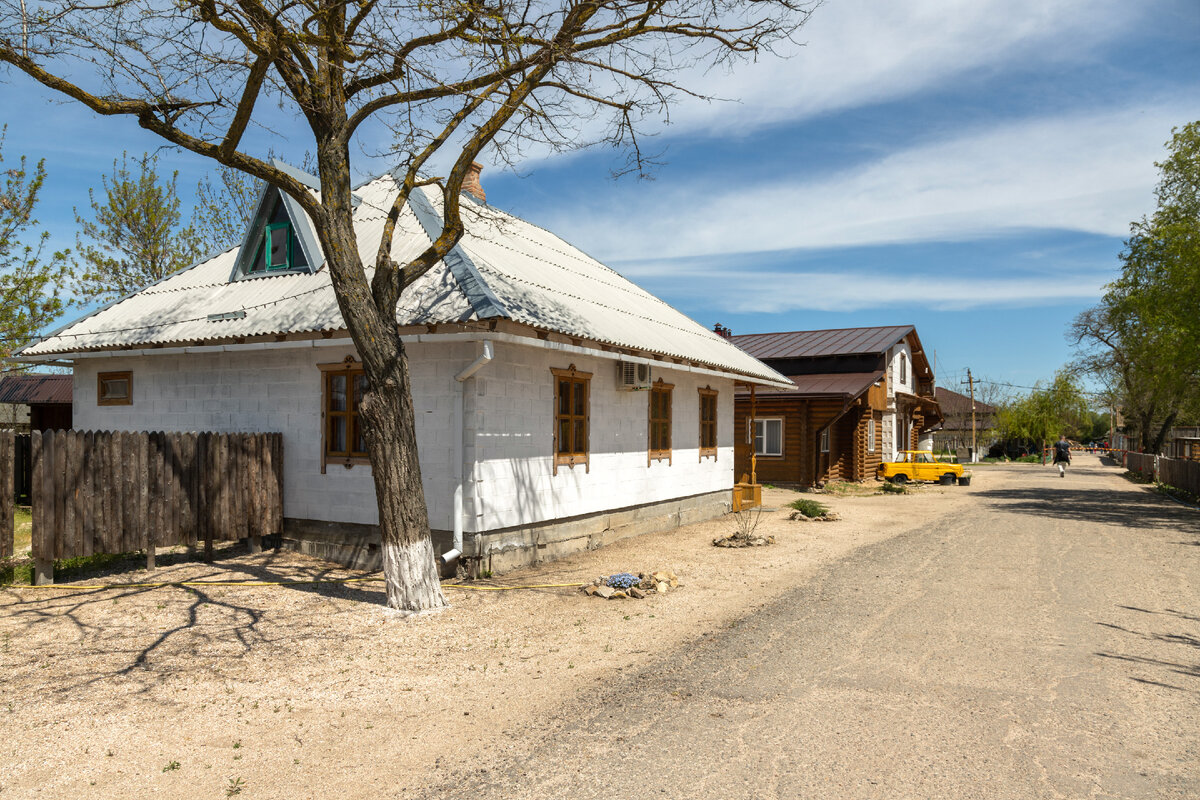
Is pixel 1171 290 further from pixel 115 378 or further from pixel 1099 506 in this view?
pixel 115 378

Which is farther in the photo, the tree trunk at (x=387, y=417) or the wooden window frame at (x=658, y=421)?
the wooden window frame at (x=658, y=421)

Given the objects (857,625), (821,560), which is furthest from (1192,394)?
(857,625)

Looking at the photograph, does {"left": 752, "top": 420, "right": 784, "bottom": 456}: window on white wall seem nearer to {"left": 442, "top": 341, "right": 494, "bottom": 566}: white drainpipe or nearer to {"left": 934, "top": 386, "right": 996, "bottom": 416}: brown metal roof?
{"left": 442, "top": 341, "right": 494, "bottom": 566}: white drainpipe

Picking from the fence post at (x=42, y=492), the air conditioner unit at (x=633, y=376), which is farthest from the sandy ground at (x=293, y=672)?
the air conditioner unit at (x=633, y=376)

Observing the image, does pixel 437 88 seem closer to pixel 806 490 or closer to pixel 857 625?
pixel 857 625

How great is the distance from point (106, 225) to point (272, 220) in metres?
17.2

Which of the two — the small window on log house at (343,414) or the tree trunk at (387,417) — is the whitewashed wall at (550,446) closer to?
the tree trunk at (387,417)

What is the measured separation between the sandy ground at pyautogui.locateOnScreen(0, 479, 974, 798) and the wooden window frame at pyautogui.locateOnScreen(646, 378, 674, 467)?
154 inches

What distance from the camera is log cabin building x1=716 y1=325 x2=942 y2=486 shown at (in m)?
24.8

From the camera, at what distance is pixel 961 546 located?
42.8 ft

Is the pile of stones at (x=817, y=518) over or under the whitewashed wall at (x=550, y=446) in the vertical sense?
under

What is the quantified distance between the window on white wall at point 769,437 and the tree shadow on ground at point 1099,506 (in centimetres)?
616

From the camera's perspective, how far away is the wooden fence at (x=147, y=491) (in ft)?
28.1

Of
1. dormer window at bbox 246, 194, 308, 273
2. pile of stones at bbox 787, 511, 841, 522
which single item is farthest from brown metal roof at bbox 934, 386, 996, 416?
dormer window at bbox 246, 194, 308, 273
